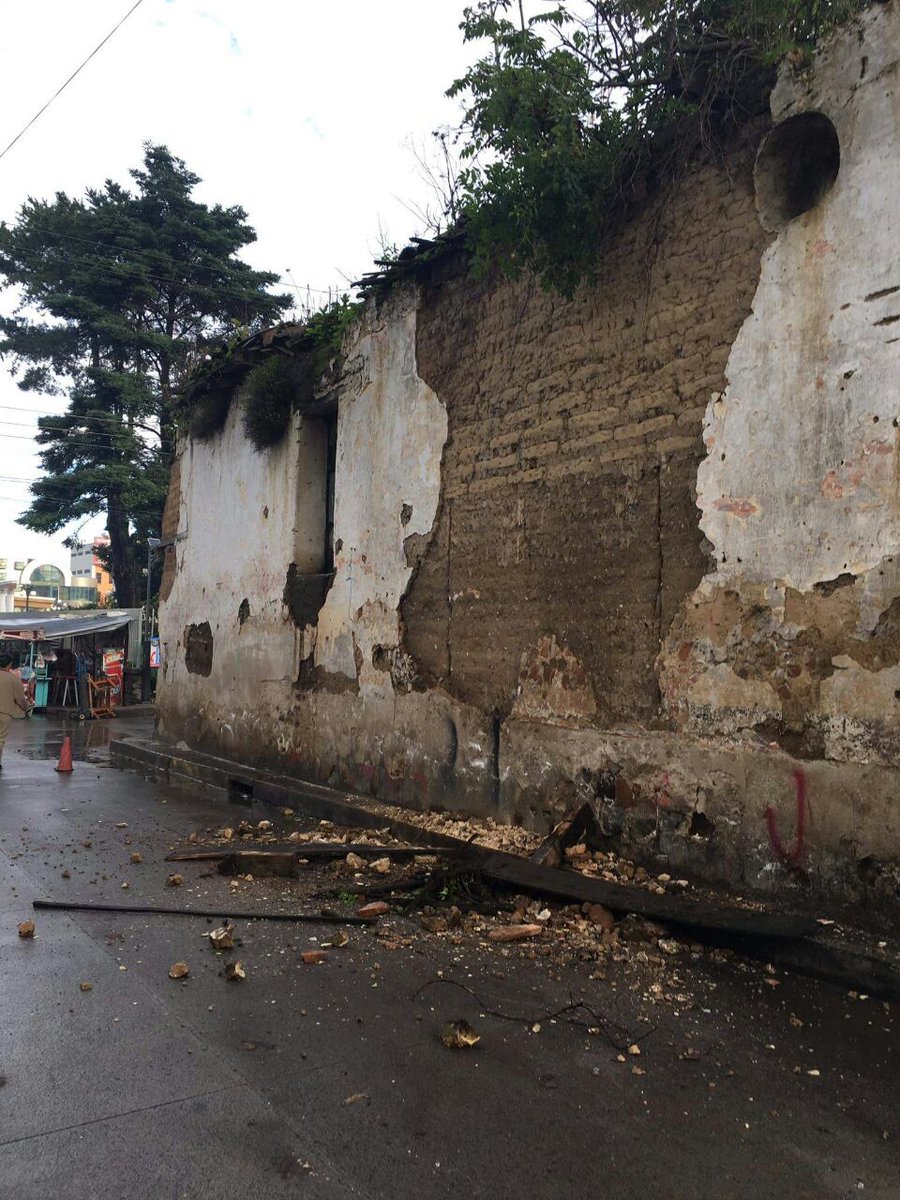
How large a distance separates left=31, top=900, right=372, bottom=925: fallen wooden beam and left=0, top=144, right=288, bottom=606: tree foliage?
2170 centimetres

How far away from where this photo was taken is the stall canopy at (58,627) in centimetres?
2148

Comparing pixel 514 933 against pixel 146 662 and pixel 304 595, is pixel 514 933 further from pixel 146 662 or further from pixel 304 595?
pixel 146 662

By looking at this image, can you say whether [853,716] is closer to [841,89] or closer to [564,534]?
[564,534]

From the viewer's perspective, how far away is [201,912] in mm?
5223

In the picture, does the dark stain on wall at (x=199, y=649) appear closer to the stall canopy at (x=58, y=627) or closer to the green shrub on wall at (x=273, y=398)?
the green shrub on wall at (x=273, y=398)

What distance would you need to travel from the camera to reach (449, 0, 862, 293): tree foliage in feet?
18.2

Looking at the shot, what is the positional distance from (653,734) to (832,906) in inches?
60.0

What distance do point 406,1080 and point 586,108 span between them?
5.98 m

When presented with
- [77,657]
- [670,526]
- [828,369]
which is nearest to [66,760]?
[670,526]

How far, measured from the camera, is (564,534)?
666cm

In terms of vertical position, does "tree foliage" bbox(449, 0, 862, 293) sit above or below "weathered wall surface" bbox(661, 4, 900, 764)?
above

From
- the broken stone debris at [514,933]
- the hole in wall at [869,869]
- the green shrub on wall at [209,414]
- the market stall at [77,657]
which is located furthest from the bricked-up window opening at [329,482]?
the market stall at [77,657]

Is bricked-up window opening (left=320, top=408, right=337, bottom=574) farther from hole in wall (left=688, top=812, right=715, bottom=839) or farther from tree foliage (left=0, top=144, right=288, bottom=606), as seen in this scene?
tree foliage (left=0, top=144, right=288, bottom=606)

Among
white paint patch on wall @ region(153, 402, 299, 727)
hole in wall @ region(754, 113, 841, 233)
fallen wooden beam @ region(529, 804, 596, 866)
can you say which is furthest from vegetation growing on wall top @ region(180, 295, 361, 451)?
fallen wooden beam @ region(529, 804, 596, 866)
